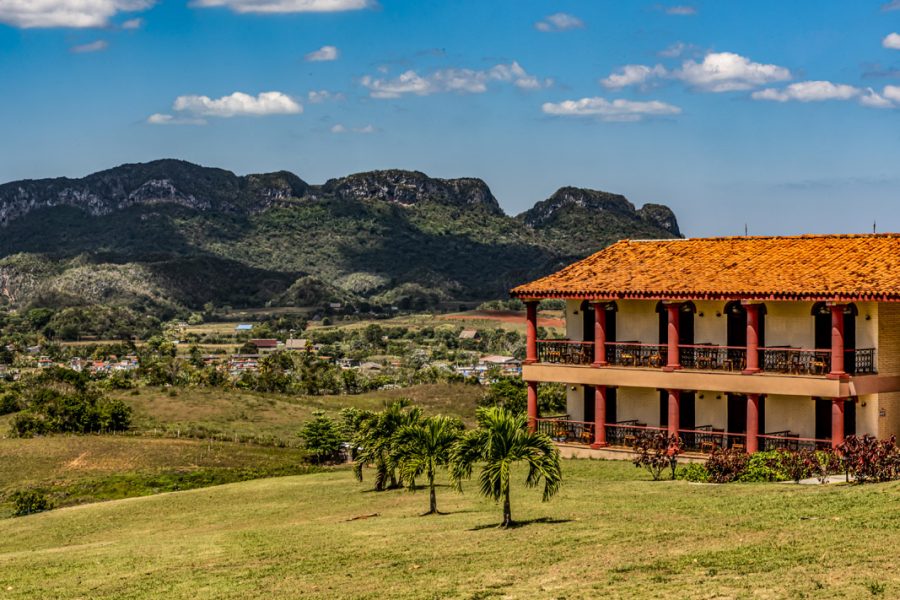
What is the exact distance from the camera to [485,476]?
2417cm

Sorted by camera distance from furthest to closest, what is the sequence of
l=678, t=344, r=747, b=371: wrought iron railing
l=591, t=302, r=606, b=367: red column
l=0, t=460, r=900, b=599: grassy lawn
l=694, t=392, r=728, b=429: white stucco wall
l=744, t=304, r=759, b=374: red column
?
l=591, t=302, r=606, b=367: red column → l=694, t=392, r=728, b=429: white stucco wall → l=678, t=344, r=747, b=371: wrought iron railing → l=744, t=304, r=759, b=374: red column → l=0, t=460, r=900, b=599: grassy lawn

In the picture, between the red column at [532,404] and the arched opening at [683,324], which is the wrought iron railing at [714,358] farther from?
the red column at [532,404]

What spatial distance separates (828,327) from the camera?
3272 centimetres

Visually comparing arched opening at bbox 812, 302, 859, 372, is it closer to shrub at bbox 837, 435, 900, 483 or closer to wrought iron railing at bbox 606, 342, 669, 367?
wrought iron railing at bbox 606, 342, 669, 367

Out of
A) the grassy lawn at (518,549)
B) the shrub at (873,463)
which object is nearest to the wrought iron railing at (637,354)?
the grassy lawn at (518,549)

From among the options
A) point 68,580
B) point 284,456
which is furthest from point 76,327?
point 68,580

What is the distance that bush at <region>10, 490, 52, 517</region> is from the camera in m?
40.3

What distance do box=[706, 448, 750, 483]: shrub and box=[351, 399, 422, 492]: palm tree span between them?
6.90m

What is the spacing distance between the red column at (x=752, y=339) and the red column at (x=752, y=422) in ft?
2.30

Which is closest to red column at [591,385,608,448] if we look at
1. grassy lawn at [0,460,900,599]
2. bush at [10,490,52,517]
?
grassy lawn at [0,460,900,599]

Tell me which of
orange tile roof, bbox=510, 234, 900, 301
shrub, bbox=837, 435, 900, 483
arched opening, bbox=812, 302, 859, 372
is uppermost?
orange tile roof, bbox=510, 234, 900, 301

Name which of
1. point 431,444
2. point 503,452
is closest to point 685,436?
point 431,444

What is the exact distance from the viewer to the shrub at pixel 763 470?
28.4m

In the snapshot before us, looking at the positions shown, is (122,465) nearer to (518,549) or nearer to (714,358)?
(714,358)
